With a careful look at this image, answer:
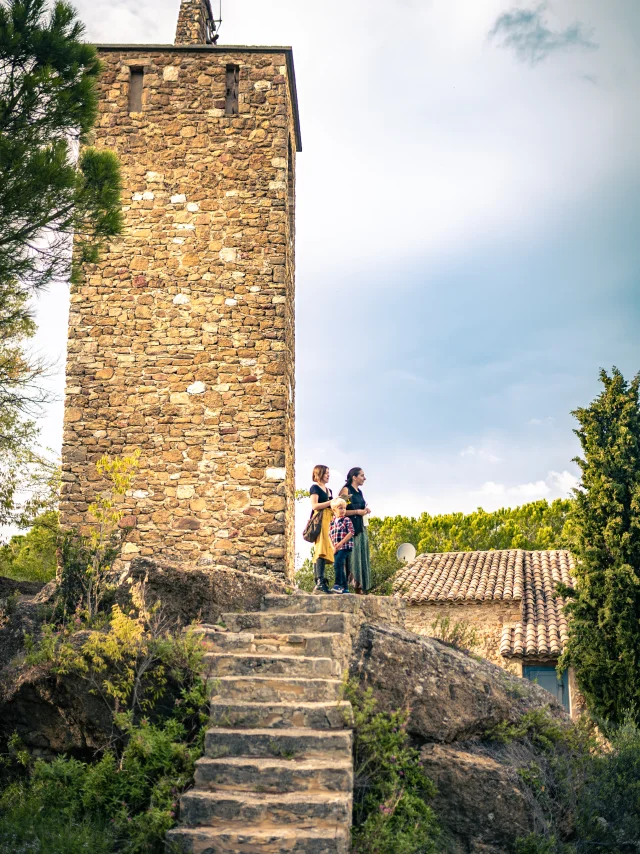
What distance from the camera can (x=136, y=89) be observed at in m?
12.9

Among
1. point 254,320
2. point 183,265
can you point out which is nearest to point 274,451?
point 254,320

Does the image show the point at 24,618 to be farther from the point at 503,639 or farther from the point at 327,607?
the point at 503,639

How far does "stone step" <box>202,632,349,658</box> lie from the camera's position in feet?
25.1

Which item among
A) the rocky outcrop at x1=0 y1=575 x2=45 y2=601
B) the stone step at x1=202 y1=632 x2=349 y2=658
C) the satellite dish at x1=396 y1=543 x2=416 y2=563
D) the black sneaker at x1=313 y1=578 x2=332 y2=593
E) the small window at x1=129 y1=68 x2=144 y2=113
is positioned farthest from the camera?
the satellite dish at x1=396 y1=543 x2=416 y2=563

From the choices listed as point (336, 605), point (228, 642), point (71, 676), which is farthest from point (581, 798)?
point (71, 676)

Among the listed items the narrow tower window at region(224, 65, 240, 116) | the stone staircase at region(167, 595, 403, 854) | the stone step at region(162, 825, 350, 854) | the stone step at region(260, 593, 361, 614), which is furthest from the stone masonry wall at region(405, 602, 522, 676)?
the stone step at region(162, 825, 350, 854)

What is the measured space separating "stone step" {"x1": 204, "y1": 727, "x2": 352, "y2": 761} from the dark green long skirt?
3133 millimetres

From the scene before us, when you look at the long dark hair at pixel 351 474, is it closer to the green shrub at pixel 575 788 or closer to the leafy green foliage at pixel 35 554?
the green shrub at pixel 575 788

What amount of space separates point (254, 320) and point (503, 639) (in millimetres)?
10361

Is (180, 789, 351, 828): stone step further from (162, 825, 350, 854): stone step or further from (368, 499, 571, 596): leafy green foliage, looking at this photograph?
(368, 499, 571, 596): leafy green foliage

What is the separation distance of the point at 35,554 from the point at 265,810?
19.7 meters

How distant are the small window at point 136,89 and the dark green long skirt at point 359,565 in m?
7.49

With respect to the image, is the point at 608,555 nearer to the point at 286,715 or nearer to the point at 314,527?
the point at 314,527

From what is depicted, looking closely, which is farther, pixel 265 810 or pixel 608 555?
pixel 608 555
